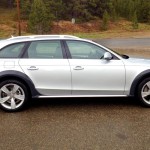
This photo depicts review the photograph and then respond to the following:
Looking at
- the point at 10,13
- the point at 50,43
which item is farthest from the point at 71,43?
the point at 10,13

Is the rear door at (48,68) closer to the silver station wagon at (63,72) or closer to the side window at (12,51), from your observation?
the silver station wagon at (63,72)

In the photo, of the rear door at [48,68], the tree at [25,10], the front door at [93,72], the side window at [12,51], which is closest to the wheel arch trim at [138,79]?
the front door at [93,72]

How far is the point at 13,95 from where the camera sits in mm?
5703

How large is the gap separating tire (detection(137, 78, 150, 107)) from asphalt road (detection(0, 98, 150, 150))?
0.47 feet

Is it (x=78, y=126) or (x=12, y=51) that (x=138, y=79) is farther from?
(x=12, y=51)

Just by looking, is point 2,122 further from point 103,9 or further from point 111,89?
point 103,9

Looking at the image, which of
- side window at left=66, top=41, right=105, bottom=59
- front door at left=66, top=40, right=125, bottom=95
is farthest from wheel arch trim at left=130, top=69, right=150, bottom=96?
side window at left=66, top=41, right=105, bottom=59

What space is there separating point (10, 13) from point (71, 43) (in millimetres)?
55304

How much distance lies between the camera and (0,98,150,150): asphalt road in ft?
14.0

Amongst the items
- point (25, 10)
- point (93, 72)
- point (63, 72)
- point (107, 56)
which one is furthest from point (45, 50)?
point (25, 10)

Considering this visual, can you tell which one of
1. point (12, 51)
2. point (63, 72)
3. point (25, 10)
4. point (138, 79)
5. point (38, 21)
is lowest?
point (38, 21)

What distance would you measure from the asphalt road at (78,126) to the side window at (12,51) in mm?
1089

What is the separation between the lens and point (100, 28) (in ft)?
164

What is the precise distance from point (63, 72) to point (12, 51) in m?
1.08
